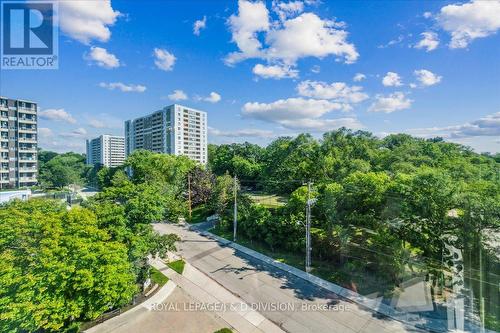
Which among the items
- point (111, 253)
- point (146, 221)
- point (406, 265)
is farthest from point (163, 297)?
point (406, 265)

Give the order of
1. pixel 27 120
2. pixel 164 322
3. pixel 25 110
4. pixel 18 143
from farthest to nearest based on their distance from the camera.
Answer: pixel 27 120 → pixel 25 110 → pixel 18 143 → pixel 164 322

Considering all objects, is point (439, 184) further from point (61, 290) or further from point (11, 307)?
point (11, 307)

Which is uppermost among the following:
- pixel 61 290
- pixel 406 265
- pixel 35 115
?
pixel 35 115

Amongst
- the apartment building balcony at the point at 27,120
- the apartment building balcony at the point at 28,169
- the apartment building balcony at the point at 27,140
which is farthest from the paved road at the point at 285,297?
the apartment building balcony at the point at 27,120

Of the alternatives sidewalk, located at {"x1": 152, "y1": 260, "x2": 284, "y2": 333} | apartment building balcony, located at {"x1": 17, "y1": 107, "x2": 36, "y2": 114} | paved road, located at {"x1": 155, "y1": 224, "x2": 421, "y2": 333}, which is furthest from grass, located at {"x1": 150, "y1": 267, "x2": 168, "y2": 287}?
apartment building balcony, located at {"x1": 17, "y1": 107, "x2": 36, "y2": 114}

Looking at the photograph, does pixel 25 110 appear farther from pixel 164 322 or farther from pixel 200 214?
pixel 164 322

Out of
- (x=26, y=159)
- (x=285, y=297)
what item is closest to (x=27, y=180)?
→ (x=26, y=159)

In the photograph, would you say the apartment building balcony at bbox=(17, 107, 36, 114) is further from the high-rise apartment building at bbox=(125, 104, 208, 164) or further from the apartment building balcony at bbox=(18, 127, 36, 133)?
the high-rise apartment building at bbox=(125, 104, 208, 164)
